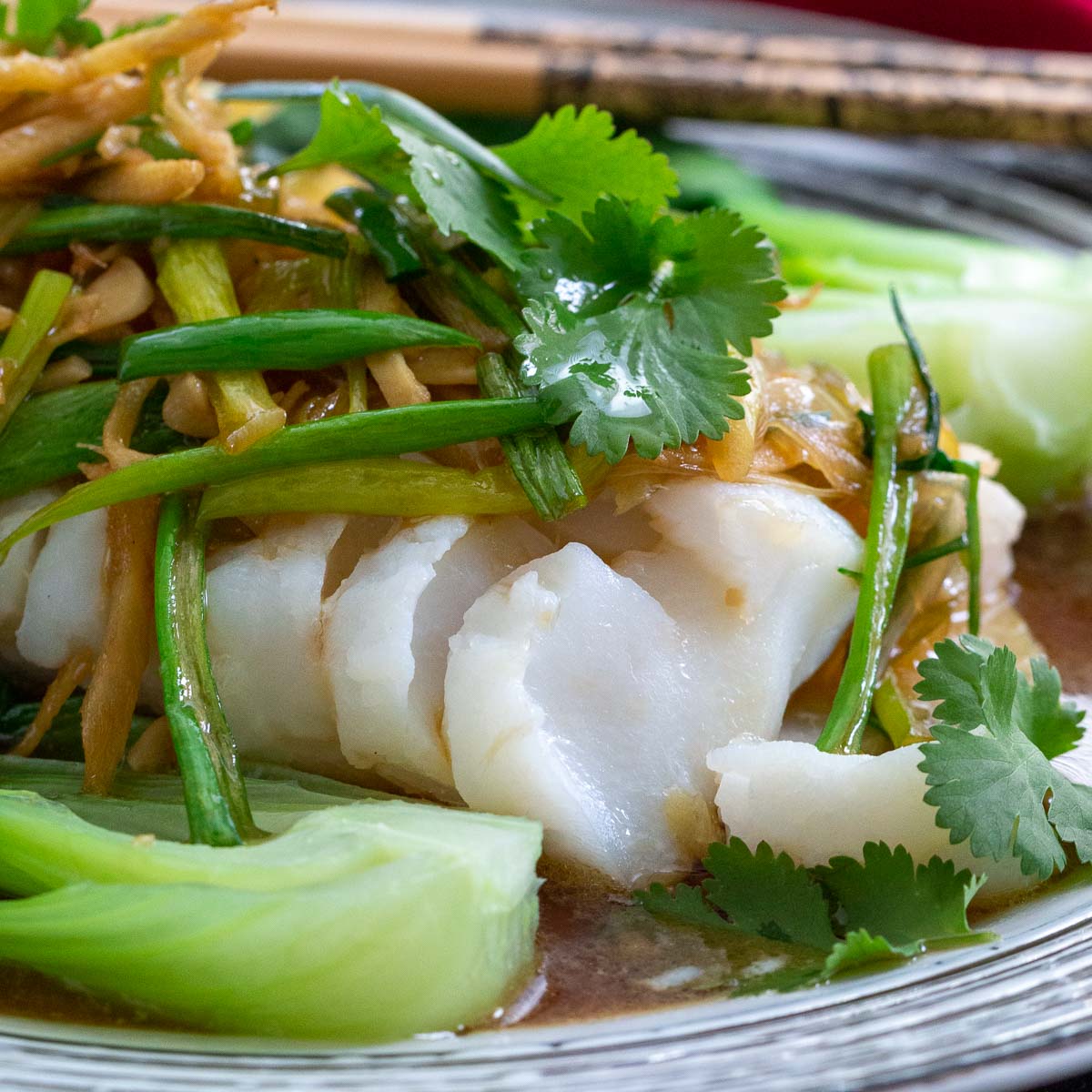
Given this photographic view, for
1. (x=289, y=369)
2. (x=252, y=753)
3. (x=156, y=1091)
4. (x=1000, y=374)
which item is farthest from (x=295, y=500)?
(x=1000, y=374)

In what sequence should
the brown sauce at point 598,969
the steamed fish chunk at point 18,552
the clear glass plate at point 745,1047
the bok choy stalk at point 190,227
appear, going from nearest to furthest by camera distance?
1. the clear glass plate at point 745,1047
2. the brown sauce at point 598,969
3. the steamed fish chunk at point 18,552
4. the bok choy stalk at point 190,227

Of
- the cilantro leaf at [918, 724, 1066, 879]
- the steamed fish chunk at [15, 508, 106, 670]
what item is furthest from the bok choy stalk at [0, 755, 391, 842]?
the cilantro leaf at [918, 724, 1066, 879]

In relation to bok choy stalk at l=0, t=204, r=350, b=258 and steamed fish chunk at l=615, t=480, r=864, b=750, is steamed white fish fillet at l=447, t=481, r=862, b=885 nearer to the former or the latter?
steamed fish chunk at l=615, t=480, r=864, b=750

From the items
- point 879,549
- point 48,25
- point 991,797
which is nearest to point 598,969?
point 991,797

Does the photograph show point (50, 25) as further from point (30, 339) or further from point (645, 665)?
point (645, 665)

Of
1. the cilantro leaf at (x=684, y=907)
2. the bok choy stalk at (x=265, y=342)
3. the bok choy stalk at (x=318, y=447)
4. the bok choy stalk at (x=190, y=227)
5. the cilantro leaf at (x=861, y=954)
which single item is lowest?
the cilantro leaf at (x=684, y=907)

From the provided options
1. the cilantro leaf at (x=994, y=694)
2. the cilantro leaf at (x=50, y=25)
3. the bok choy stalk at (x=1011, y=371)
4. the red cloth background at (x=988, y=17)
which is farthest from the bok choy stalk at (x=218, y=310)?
the red cloth background at (x=988, y=17)

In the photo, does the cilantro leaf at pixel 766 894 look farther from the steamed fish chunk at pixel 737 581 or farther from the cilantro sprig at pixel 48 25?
the cilantro sprig at pixel 48 25
